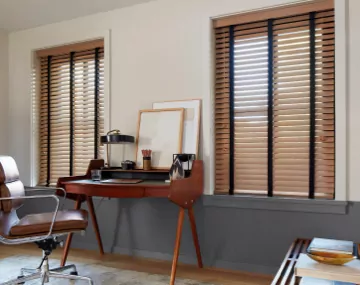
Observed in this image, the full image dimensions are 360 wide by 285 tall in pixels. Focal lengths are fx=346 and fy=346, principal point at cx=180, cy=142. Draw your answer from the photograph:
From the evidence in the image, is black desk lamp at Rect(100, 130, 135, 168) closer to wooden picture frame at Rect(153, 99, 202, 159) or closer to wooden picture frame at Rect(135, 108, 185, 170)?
wooden picture frame at Rect(135, 108, 185, 170)

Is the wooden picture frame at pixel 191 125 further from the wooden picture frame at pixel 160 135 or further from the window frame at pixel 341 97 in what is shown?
the window frame at pixel 341 97

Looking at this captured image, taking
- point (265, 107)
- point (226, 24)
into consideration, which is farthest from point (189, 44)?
point (265, 107)

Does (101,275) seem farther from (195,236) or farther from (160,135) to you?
(160,135)

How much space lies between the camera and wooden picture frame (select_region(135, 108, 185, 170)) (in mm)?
3025

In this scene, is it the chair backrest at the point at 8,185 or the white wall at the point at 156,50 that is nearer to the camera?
the chair backrest at the point at 8,185

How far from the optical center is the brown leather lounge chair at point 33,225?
7.34 feet

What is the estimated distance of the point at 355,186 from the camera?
2475 millimetres

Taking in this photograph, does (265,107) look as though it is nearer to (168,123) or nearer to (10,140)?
(168,123)

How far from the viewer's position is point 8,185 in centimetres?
252

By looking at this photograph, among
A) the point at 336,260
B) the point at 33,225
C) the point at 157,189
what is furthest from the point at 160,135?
the point at 336,260

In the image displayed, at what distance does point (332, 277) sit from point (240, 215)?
141 cm

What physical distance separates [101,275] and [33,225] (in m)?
0.76

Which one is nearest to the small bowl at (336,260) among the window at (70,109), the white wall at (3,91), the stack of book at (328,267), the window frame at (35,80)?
the stack of book at (328,267)

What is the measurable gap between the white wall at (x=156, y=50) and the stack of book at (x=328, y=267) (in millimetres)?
1379
